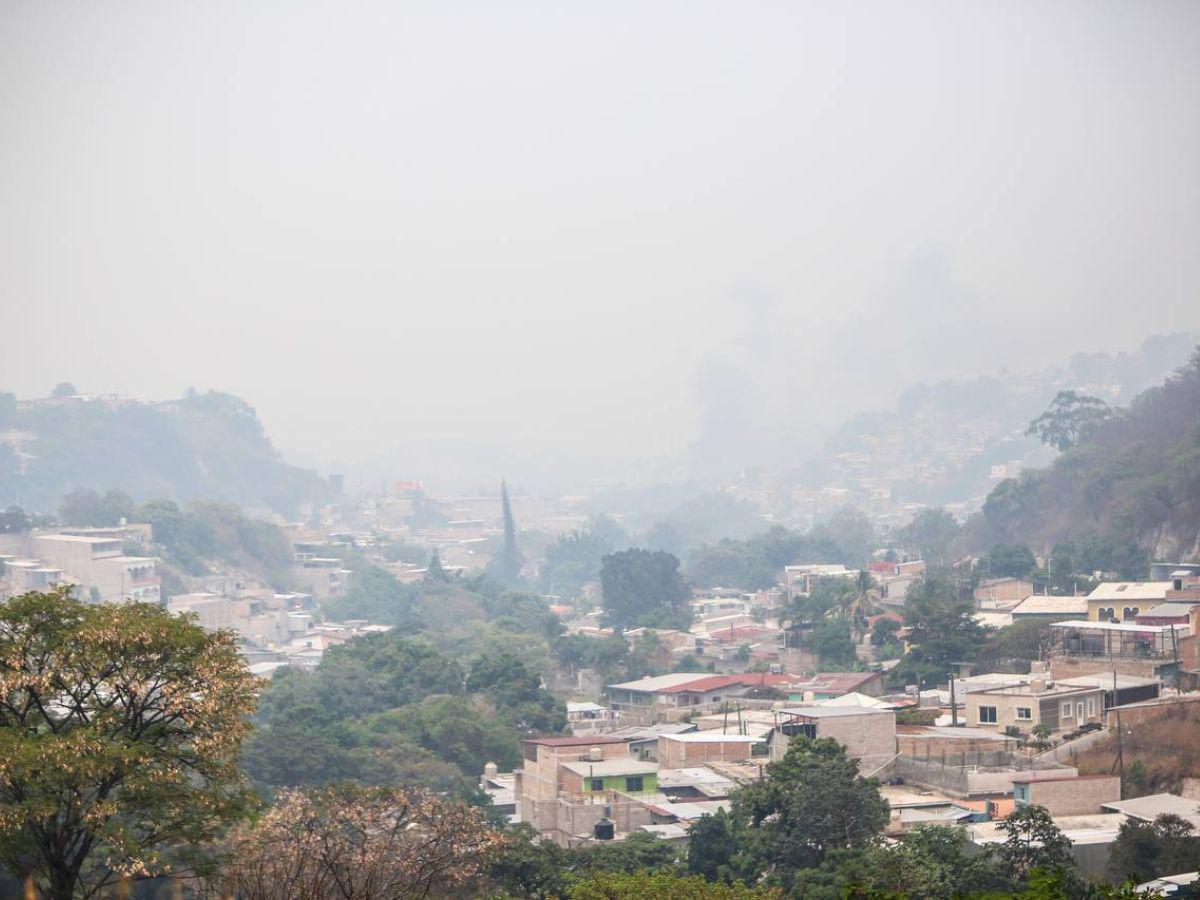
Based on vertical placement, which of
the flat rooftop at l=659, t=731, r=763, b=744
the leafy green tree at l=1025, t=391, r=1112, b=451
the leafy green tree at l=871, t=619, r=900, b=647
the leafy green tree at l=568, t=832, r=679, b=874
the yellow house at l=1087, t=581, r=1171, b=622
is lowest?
the leafy green tree at l=568, t=832, r=679, b=874

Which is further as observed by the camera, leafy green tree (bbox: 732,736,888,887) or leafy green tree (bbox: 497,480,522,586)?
leafy green tree (bbox: 497,480,522,586)

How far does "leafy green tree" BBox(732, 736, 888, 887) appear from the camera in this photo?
565 inches

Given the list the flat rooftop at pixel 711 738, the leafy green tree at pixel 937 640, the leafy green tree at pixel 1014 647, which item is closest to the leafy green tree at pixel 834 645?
the leafy green tree at pixel 937 640

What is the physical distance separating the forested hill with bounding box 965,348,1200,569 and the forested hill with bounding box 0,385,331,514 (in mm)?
50114

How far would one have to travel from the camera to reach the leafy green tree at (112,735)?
8.21m

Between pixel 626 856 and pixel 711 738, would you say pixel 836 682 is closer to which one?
pixel 711 738

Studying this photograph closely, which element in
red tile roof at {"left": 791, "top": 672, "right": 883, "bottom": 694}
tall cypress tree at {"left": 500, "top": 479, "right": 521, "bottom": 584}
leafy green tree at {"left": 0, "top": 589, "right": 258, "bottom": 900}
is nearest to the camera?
leafy green tree at {"left": 0, "top": 589, "right": 258, "bottom": 900}

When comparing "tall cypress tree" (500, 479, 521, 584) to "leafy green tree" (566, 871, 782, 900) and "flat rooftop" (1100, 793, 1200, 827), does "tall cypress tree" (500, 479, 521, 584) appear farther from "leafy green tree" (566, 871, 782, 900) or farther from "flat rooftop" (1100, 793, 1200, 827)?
"leafy green tree" (566, 871, 782, 900)

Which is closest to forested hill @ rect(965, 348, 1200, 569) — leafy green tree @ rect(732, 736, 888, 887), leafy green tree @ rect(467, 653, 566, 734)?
leafy green tree @ rect(467, 653, 566, 734)

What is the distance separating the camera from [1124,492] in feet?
127

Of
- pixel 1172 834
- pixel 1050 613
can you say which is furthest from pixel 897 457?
pixel 1172 834

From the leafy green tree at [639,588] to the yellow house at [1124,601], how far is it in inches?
672

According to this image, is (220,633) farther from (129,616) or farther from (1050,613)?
(1050,613)

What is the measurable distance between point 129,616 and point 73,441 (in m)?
81.0
